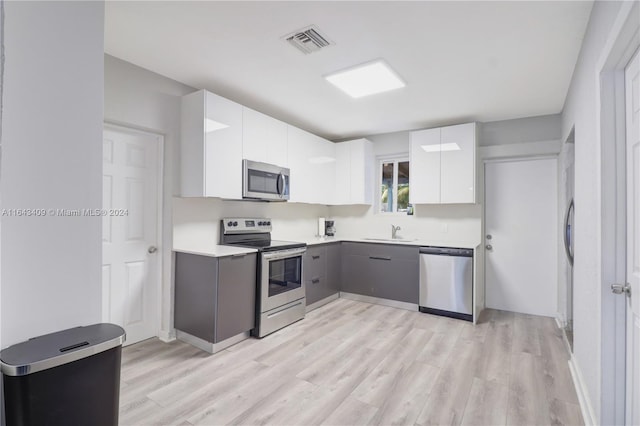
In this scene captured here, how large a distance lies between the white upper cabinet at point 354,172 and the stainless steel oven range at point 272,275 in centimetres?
143

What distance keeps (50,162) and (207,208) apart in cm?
219

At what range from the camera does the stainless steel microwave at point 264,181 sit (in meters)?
3.27

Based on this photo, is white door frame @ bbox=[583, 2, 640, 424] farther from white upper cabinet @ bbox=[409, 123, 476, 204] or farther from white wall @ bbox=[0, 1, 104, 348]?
white upper cabinet @ bbox=[409, 123, 476, 204]

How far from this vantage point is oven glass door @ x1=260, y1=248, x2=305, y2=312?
312cm

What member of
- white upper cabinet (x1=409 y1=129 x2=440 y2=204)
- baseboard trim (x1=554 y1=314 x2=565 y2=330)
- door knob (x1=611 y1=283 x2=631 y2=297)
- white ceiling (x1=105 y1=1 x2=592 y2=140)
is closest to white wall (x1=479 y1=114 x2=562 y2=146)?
white ceiling (x1=105 y1=1 x2=592 y2=140)

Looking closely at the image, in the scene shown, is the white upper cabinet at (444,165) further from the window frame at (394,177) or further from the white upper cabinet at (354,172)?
the white upper cabinet at (354,172)

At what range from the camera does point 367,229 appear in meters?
4.97

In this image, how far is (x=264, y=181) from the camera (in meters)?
3.49

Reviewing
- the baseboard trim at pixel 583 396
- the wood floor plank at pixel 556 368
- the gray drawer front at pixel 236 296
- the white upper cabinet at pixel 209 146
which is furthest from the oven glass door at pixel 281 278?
the baseboard trim at pixel 583 396

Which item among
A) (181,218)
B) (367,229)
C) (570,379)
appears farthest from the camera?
(367,229)

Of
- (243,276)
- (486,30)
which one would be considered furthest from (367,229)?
(486,30)

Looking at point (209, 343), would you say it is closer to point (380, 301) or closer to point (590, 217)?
point (380, 301)

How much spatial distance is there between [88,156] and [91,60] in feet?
1.26

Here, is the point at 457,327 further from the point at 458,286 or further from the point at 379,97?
the point at 379,97
